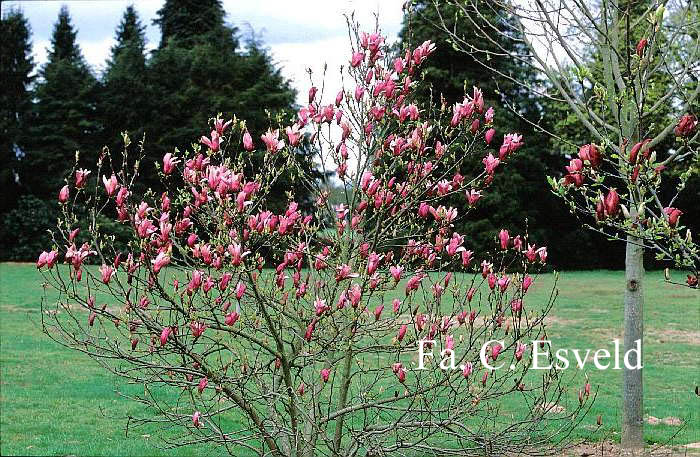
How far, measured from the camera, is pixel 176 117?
88.7 ft

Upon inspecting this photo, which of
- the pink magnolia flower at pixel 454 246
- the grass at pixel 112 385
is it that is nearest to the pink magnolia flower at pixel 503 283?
the pink magnolia flower at pixel 454 246

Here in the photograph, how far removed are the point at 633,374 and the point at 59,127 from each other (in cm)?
2421

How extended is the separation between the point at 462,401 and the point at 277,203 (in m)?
19.8

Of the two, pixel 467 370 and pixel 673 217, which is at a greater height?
pixel 673 217

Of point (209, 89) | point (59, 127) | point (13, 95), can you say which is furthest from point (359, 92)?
point (13, 95)

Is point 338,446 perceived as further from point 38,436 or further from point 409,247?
point 38,436

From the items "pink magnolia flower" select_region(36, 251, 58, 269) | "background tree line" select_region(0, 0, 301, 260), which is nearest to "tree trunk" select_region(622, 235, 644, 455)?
"pink magnolia flower" select_region(36, 251, 58, 269)

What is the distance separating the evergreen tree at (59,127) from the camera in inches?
1035

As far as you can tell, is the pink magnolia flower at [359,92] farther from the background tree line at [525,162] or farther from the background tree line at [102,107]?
the background tree line at [102,107]

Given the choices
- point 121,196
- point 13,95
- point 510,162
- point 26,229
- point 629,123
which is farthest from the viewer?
point 13,95

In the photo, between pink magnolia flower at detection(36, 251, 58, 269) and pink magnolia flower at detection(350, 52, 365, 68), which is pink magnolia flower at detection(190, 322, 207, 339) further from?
pink magnolia flower at detection(350, 52, 365, 68)

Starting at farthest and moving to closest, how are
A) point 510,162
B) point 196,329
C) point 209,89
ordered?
point 209,89 → point 510,162 → point 196,329

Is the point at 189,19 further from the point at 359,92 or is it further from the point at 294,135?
the point at 294,135

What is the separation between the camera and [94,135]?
26891 millimetres
